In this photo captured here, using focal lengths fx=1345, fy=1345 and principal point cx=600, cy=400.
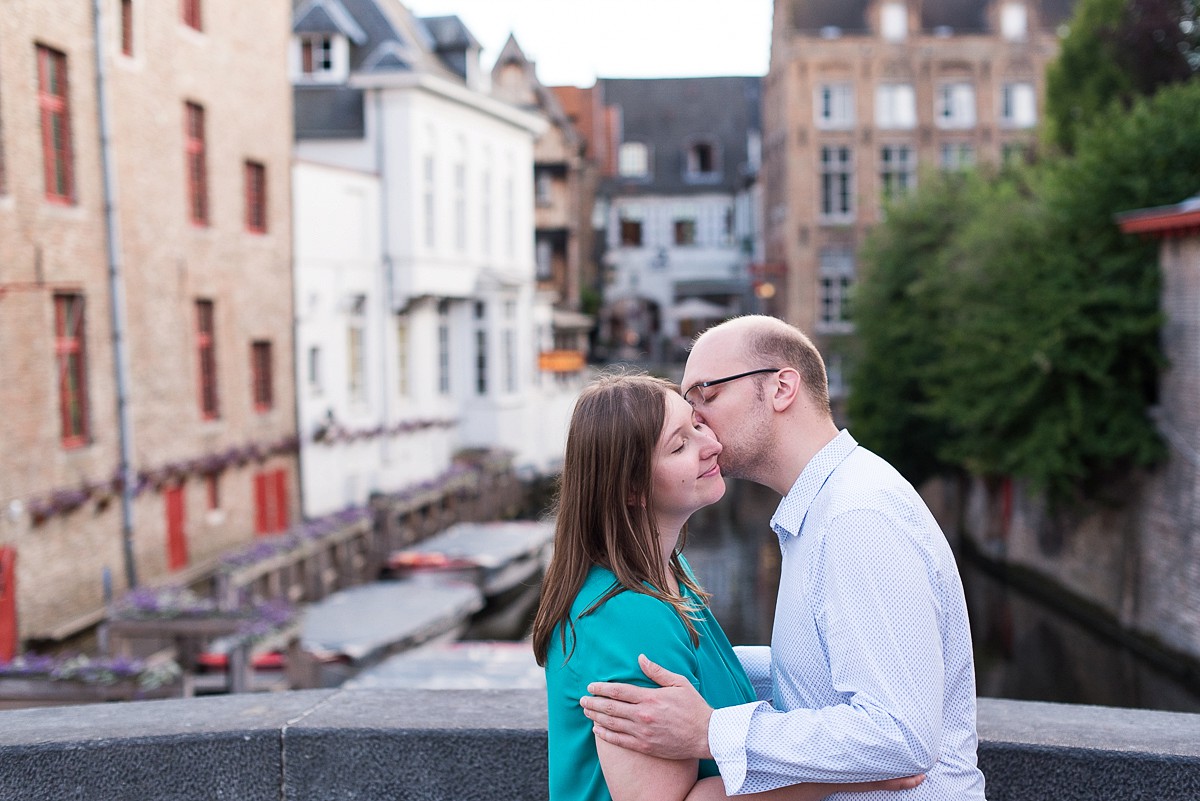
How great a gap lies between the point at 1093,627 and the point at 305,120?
1604 centimetres

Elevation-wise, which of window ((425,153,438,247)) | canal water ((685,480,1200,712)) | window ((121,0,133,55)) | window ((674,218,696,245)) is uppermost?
window ((121,0,133,55))

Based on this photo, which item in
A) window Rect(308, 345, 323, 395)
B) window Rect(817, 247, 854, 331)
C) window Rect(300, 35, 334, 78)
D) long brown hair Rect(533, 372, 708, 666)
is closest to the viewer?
long brown hair Rect(533, 372, 708, 666)

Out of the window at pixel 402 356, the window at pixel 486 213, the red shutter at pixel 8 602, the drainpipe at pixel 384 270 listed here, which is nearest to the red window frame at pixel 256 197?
the drainpipe at pixel 384 270

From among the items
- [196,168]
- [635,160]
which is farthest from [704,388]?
[635,160]

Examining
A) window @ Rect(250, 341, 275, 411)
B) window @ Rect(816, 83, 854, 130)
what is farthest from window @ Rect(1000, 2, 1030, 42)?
window @ Rect(250, 341, 275, 411)

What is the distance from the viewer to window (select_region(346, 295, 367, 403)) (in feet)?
76.5

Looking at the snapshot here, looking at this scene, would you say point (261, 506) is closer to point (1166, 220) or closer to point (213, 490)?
point (213, 490)

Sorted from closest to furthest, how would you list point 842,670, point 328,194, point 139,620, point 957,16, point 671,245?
1. point 842,670
2. point 139,620
3. point 328,194
4. point 957,16
5. point 671,245

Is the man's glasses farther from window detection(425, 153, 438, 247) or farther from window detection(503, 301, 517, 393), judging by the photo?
window detection(503, 301, 517, 393)

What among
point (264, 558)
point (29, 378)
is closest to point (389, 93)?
point (264, 558)

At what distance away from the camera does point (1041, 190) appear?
2088 cm

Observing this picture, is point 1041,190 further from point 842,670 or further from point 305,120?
point 842,670

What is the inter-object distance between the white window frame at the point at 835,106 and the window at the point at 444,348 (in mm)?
15830

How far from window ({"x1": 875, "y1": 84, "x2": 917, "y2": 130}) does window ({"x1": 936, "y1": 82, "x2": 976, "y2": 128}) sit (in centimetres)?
78
